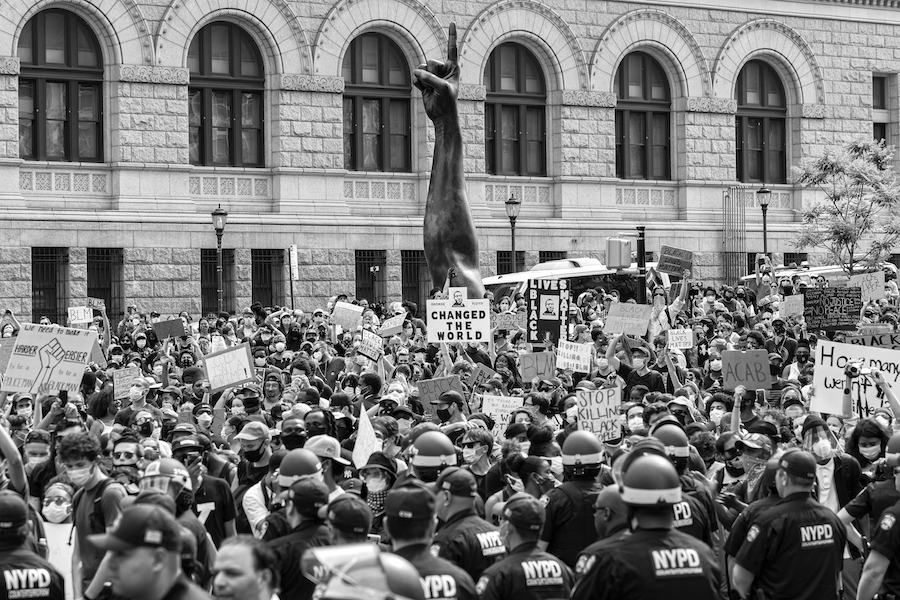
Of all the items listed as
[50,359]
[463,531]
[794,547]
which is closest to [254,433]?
[463,531]

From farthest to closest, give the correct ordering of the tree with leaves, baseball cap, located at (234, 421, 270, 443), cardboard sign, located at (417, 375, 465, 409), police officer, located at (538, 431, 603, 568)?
the tree with leaves < cardboard sign, located at (417, 375, 465, 409) < baseball cap, located at (234, 421, 270, 443) < police officer, located at (538, 431, 603, 568)

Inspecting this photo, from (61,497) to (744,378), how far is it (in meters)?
7.91

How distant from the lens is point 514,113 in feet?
133

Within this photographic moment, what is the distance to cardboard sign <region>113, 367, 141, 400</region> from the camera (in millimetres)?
14734

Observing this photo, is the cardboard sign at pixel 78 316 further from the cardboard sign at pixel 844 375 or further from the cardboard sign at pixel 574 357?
the cardboard sign at pixel 844 375

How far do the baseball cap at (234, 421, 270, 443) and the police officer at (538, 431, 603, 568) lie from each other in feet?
8.56

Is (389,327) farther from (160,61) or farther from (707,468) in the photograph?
(160,61)

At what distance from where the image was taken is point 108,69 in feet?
114

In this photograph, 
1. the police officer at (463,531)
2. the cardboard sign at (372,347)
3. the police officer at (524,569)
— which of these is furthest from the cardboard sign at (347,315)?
the police officer at (524,569)

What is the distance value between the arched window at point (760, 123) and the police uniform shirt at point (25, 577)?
38.2m

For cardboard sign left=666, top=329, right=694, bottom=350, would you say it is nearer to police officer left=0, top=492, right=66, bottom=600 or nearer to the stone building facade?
police officer left=0, top=492, right=66, bottom=600

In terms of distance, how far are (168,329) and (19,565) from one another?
53.5ft

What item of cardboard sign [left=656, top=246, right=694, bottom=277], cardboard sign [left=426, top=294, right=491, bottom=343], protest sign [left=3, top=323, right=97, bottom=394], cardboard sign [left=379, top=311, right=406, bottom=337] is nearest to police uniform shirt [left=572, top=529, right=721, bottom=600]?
protest sign [left=3, top=323, right=97, bottom=394]

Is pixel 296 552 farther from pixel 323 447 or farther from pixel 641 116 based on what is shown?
pixel 641 116
